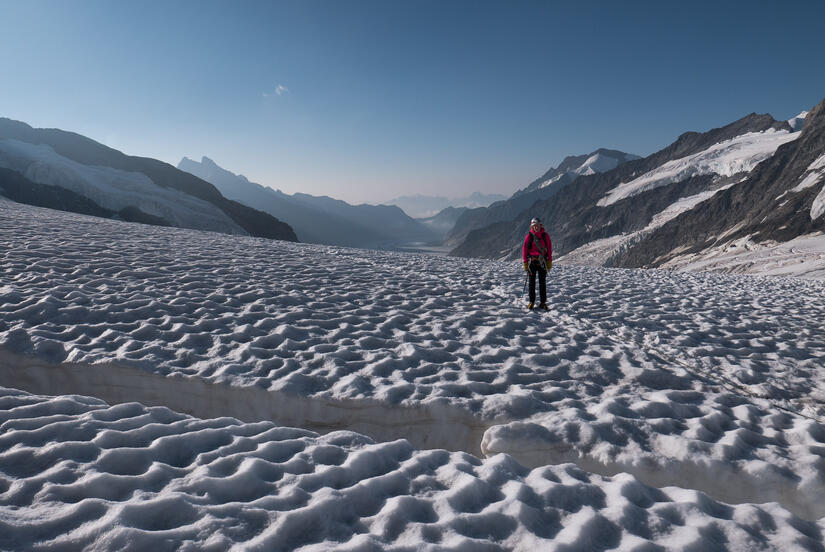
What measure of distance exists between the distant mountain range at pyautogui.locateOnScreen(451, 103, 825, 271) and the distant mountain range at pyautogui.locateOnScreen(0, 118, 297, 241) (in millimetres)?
84028

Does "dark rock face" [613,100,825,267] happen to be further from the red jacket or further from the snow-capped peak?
the red jacket

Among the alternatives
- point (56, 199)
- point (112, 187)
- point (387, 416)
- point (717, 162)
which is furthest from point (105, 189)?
point (717, 162)

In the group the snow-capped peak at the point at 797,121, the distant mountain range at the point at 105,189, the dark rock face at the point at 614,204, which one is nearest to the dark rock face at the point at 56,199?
the distant mountain range at the point at 105,189

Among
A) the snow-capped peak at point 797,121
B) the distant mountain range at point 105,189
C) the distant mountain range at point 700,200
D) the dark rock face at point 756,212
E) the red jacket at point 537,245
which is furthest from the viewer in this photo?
the snow-capped peak at point 797,121

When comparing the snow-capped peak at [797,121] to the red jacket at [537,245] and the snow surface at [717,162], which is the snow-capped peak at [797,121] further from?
the red jacket at [537,245]

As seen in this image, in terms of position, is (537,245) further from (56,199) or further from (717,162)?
(717,162)

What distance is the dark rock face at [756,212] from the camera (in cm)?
7219

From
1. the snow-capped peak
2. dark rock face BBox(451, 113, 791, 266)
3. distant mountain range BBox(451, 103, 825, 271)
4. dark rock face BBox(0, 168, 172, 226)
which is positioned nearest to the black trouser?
dark rock face BBox(0, 168, 172, 226)

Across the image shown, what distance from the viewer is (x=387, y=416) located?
17.9 ft

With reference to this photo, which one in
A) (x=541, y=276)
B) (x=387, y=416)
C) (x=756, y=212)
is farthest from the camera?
(x=756, y=212)

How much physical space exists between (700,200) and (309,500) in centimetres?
14135

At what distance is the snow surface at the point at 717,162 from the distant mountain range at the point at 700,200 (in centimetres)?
32

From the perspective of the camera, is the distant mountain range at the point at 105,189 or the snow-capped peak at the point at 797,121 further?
the snow-capped peak at the point at 797,121

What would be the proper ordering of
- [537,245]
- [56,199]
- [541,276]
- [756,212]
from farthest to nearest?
[756,212]
[56,199]
[541,276]
[537,245]
